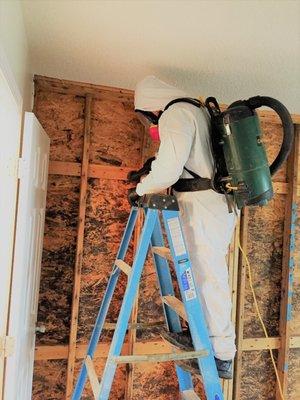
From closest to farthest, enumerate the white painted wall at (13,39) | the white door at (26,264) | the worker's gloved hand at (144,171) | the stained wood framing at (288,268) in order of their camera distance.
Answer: the white painted wall at (13,39) → the white door at (26,264) → the worker's gloved hand at (144,171) → the stained wood framing at (288,268)

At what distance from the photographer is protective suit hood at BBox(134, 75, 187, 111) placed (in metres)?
1.51

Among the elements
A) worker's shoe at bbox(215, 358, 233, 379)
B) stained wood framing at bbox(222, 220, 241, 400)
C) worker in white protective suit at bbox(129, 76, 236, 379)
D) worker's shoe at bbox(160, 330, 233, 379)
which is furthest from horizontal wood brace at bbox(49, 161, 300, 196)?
worker's shoe at bbox(215, 358, 233, 379)

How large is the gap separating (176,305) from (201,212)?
0.44 m

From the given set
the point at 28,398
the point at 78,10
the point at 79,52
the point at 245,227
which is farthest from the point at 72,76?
the point at 28,398

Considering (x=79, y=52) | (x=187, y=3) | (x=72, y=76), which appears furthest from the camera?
(x=72, y=76)

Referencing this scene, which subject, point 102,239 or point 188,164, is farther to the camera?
point 102,239

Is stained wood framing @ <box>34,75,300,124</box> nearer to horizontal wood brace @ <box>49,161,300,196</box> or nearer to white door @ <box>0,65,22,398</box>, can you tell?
horizontal wood brace @ <box>49,161,300,196</box>

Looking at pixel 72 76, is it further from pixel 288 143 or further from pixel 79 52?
pixel 288 143

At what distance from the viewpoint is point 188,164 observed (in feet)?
4.85

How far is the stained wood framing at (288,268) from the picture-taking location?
242cm

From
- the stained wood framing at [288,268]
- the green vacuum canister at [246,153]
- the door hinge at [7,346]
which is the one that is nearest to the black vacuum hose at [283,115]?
the green vacuum canister at [246,153]

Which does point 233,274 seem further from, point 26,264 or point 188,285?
point 26,264

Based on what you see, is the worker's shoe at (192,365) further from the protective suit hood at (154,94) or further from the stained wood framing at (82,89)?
the stained wood framing at (82,89)

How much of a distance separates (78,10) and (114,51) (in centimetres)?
34
